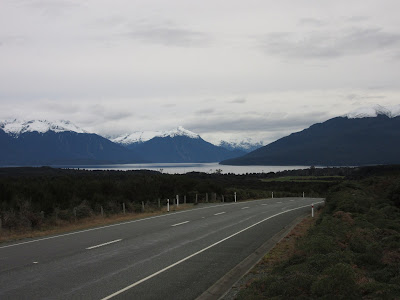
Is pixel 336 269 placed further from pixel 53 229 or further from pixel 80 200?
pixel 80 200

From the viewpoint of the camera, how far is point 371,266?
10.5m

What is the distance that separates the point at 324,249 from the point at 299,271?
2703 mm

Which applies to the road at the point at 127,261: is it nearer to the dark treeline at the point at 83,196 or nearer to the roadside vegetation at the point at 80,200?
the roadside vegetation at the point at 80,200

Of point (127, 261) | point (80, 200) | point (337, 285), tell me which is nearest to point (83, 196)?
point (80, 200)

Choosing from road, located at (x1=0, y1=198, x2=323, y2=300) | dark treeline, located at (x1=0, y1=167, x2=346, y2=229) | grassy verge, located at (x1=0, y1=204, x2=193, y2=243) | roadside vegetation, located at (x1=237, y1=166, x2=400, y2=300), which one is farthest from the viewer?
dark treeline, located at (x1=0, y1=167, x2=346, y2=229)

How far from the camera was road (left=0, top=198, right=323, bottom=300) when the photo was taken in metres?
9.14

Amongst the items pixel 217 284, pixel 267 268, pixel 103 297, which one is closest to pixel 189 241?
pixel 267 268

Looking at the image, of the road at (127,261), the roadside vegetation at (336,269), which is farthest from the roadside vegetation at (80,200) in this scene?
the roadside vegetation at (336,269)

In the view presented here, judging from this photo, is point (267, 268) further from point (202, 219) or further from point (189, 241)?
point (202, 219)

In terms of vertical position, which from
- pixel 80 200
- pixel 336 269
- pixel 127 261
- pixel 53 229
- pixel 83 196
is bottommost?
pixel 53 229

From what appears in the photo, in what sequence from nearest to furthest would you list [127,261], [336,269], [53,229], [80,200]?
[336,269]
[127,261]
[53,229]
[80,200]

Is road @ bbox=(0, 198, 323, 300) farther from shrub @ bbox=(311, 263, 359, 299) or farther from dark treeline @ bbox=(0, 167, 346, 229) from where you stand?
dark treeline @ bbox=(0, 167, 346, 229)

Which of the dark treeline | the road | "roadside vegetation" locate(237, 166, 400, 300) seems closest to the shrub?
"roadside vegetation" locate(237, 166, 400, 300)

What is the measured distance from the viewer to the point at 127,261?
39.5 ft
